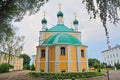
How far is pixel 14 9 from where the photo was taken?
13.4 m

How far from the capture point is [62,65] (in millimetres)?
26812

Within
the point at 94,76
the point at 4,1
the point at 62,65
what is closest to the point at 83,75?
the point at 94,76

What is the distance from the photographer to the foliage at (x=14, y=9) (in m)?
12.7

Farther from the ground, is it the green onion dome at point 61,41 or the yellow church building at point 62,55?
the green onion dome at point 61,41

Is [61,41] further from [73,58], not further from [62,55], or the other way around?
[73,58]

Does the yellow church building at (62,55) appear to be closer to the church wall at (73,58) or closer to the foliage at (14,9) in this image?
the church wall at (73,58)

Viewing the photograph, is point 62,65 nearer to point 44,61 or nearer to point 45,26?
point 44,61

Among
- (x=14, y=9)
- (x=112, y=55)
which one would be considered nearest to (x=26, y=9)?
(x=14, y=9)

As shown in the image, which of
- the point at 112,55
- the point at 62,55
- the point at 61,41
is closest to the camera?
the point at 62,55

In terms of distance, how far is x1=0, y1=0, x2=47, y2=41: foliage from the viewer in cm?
1274

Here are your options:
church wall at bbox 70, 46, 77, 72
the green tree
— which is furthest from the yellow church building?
the green tree

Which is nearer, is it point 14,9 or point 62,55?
point 14,9

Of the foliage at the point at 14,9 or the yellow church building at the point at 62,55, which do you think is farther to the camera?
the yellow church building at the point at 62,55

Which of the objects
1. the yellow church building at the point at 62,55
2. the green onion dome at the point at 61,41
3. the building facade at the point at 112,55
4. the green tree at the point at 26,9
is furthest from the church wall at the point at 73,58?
the building facade at the point at 112,55
